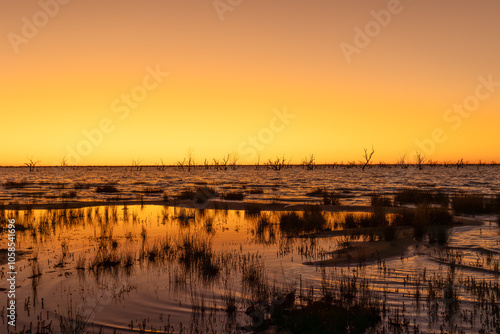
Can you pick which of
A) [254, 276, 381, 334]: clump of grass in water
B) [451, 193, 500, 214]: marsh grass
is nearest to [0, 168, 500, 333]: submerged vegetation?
[254, 276, 381, 334]: clump of grass in water

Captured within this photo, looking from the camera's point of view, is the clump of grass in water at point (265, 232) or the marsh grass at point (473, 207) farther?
the marsh grass at point (473, 207)

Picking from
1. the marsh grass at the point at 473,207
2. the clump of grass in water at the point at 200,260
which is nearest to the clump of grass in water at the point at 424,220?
the marsh grass at the point at 473,207

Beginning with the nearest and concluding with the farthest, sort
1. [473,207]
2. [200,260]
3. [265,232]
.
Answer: [200,260] → [265,232] → [473,207]

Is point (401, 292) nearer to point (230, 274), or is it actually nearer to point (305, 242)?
point (230, 274)

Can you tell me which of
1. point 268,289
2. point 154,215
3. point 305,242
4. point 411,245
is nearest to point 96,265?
point 268,289

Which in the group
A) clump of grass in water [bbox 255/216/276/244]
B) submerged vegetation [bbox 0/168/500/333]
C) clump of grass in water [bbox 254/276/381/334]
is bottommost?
clump of grass in water [bbox 255/216/276/244]

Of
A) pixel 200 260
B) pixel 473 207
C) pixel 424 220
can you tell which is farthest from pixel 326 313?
pixel 473 207

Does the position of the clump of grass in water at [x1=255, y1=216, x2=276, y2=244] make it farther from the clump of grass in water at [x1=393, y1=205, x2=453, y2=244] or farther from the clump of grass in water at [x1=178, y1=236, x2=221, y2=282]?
the clump of grass in water at [x1=393, y1=205, x2=453, y2=244]

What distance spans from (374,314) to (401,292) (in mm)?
1966

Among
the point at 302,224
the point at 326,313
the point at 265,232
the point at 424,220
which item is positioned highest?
the point at 424,220

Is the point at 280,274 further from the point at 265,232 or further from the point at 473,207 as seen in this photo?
the point at 473,207

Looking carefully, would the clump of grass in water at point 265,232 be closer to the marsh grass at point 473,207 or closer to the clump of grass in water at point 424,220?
the clump of grass in water at point 424,220

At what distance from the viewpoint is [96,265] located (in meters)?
10.6

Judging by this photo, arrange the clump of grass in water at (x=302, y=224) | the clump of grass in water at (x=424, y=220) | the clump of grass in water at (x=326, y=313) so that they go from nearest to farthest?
the clump of grass in water at (x=326, y=313), the clump of grass in water at (x=424, y=220), the clump of grass in water at (x=302, y=224)
